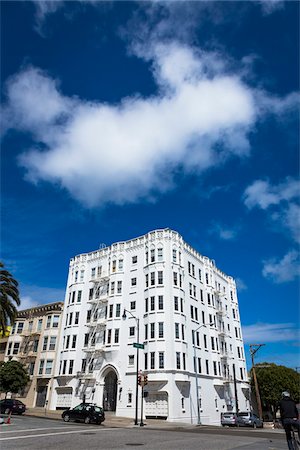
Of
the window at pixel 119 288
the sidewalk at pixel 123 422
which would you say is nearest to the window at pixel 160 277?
the window at pixel 119 288

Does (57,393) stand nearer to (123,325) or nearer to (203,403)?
(123,325)

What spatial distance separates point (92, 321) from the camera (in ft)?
151

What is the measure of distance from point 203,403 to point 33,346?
86.0ft

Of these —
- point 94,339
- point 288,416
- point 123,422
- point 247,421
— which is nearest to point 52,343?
point 94,339

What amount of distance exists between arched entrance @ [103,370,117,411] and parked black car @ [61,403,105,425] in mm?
13686

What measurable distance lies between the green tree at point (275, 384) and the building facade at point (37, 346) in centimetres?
3953

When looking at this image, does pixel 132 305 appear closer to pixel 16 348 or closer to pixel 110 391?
pixel 110 391

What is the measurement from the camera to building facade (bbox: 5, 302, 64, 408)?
4859 cm

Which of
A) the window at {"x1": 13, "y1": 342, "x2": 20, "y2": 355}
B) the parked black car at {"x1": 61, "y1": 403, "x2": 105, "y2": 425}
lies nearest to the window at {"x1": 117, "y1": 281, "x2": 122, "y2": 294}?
the parked black car at {"x1": 61, "y1": 403, "x2": 105, "y2": 425}

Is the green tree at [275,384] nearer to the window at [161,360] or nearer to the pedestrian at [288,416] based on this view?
the window at [161,360]

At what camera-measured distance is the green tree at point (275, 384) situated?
66375 mm

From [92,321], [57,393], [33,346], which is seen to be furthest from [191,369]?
[33,346]

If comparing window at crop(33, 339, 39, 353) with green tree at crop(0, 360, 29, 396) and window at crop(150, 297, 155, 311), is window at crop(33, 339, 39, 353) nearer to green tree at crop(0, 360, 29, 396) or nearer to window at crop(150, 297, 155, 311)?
green tree at crop(0, 360, 29, 396)

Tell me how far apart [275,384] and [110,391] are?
126 feet
